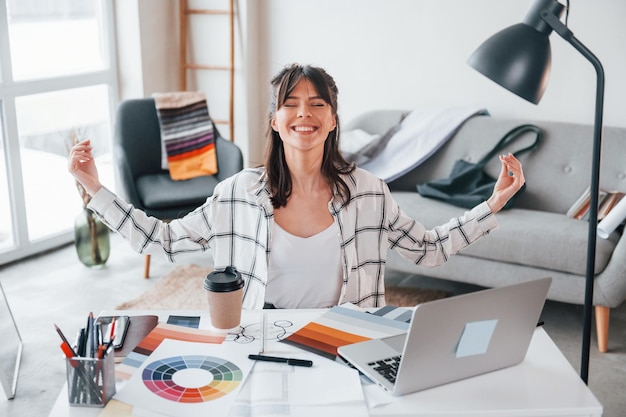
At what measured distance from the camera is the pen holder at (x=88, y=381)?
1.22m

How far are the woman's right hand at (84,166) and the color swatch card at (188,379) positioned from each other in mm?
431

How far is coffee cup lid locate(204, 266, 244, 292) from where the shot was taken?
1.47m

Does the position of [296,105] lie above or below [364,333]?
above

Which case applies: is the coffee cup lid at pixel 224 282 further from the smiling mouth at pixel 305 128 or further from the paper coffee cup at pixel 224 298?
the smiling mouth at pixel 305 128

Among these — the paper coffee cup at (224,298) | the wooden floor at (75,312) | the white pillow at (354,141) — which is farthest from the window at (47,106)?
the paper coffee cup at (224,298)

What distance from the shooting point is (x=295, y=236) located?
71.6 inches

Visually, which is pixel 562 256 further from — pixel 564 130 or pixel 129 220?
pixel 129 220

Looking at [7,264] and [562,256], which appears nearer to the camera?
[562,256]

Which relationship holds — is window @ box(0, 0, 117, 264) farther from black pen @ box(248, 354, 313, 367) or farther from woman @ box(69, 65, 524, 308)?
black pen @ box(248, 354, 313, 367)

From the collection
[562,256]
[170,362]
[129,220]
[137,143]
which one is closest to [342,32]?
[137,143]

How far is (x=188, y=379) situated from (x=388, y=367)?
36 cm

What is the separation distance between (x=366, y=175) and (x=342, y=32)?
2571mm

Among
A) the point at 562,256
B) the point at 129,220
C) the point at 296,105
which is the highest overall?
the point at 296,105

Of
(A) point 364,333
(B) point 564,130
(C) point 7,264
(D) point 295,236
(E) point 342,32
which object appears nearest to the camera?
(A) point 364,333
